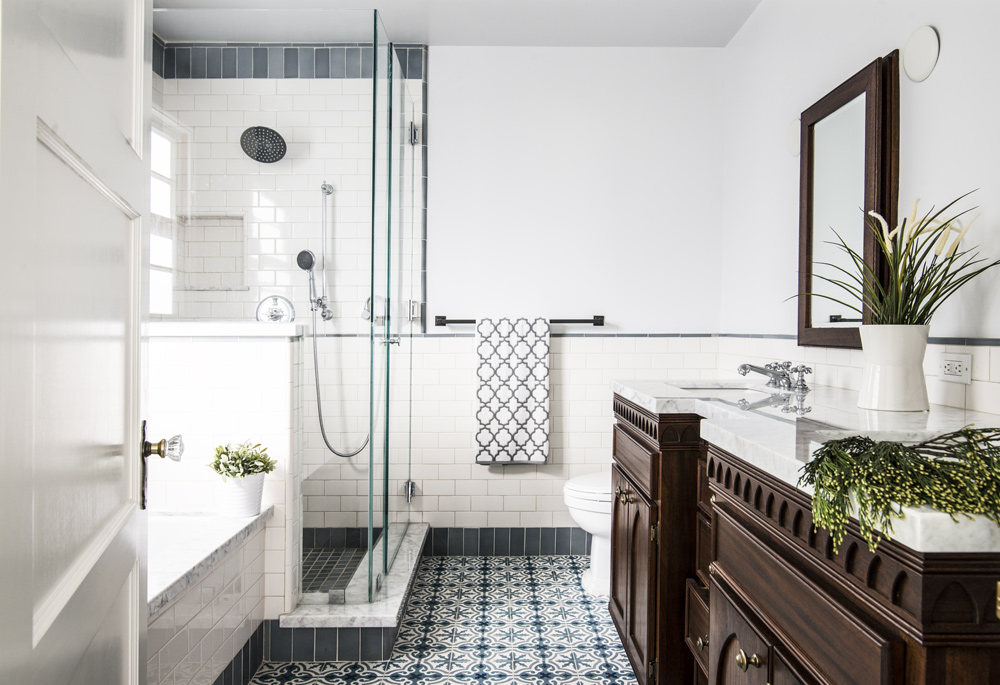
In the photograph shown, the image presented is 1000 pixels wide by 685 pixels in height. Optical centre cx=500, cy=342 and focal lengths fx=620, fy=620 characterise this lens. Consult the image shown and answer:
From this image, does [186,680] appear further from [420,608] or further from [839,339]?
[839,339]

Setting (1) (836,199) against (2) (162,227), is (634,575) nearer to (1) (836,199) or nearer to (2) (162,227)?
(1) (836,199)

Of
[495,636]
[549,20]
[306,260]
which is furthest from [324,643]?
[549,20]

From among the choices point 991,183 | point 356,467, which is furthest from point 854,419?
point 356,467

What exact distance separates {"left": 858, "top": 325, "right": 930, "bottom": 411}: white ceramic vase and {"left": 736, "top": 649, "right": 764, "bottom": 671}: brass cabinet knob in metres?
0.65

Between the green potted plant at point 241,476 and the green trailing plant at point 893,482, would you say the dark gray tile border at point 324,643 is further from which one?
the green trailing plant at point 893,482

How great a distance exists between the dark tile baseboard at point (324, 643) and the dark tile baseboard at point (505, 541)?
1.03 metres

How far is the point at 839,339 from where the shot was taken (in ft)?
6.54

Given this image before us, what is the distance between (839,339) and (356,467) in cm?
166

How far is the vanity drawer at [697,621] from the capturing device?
154 centimetres

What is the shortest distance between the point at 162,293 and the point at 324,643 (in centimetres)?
133

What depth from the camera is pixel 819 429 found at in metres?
1.15

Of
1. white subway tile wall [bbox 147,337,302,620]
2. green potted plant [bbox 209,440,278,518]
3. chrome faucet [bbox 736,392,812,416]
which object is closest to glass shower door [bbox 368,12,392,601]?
white subway tile wall [bbox 147,337,302,620]

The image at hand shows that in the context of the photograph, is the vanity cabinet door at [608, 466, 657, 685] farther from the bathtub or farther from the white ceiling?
the white ceiling

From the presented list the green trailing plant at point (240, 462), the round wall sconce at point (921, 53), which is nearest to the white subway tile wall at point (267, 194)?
the green trailing plant at point (240, 462)
